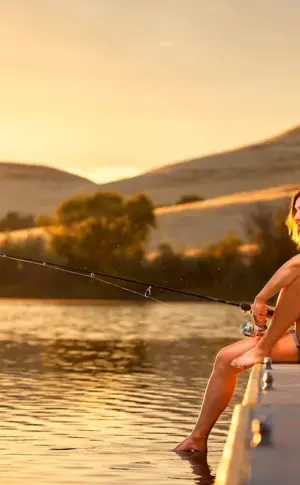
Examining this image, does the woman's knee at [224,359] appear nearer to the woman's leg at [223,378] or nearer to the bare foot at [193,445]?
the woman's leg at [223,378]

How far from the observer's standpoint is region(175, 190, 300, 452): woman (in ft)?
30.1

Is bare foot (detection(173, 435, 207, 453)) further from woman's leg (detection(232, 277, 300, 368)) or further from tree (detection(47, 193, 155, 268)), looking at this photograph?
tree (detection(47, 193, 155, 268))

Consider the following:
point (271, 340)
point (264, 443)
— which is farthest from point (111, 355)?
point (264, 443)

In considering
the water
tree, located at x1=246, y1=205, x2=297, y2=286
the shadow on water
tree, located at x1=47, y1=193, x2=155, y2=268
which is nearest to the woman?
the water

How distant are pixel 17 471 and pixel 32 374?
1057cm

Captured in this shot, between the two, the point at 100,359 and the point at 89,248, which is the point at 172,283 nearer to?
the point at 89,248

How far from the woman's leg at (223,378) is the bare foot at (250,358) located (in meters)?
0.13

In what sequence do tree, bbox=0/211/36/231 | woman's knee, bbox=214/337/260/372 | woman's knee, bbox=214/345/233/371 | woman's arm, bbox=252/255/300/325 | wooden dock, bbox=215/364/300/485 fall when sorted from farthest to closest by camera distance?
tree, bbox=0/211/36/231 < woman's knee, bbox=214/345/233/371 < woman's knee, bbox=214/337/260/372 < woman's arm, bbox=252/255/300/325 < wooden dock, bbox=215/364/300/485

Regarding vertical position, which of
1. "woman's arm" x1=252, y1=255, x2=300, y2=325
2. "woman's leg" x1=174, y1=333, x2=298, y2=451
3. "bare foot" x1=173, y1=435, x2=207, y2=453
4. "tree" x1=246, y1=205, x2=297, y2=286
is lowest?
"bare foot" x1=173, y1=435, x2=207, y2=453

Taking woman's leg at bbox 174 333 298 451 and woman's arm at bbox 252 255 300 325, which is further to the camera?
woman's leg at bbox 174 333 298 451

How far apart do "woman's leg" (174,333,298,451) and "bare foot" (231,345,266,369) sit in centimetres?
13

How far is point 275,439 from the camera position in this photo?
5.74m

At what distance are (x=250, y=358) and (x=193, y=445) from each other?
4.41 ft

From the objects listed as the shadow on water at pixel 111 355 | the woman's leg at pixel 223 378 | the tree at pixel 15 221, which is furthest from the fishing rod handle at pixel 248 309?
the tree at pixel 15 221
